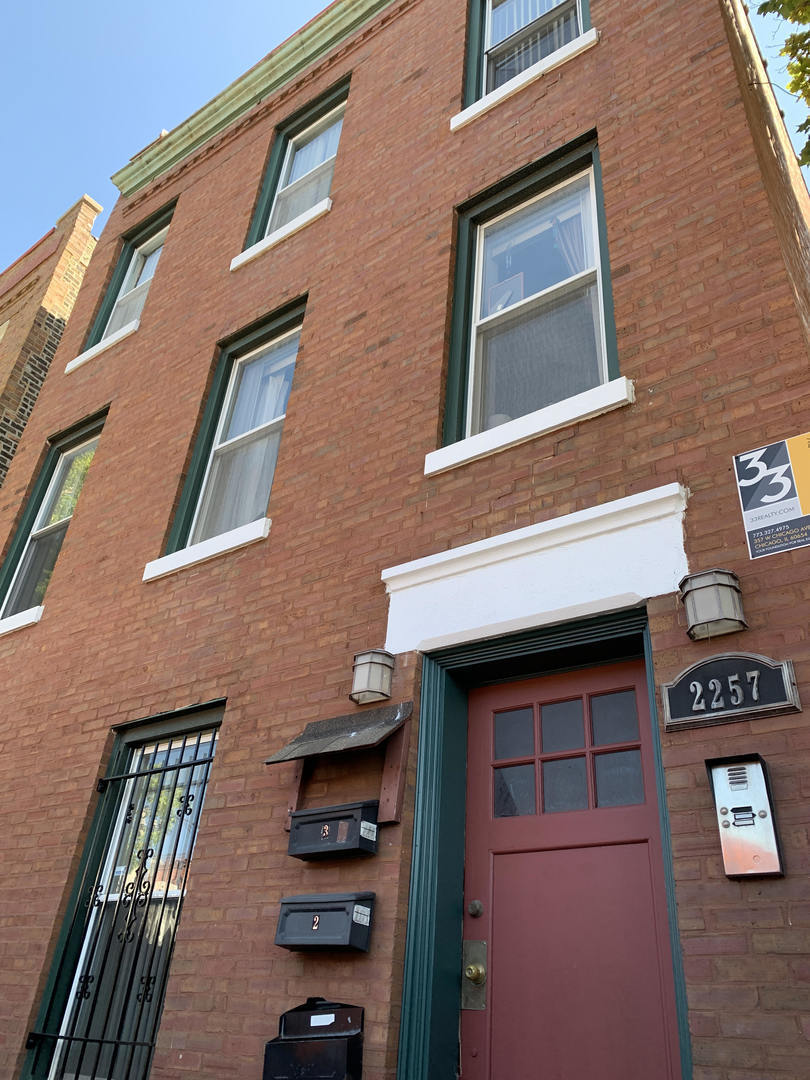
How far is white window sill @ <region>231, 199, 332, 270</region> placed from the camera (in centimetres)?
726

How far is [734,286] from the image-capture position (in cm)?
419

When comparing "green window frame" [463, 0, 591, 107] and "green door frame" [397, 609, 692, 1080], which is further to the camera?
"green window frame" [463, 0, 591, 107]

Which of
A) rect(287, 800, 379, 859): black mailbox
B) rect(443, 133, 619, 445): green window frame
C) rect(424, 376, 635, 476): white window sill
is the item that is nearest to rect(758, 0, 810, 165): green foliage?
rect(443, 133, 619, 445): green window frame

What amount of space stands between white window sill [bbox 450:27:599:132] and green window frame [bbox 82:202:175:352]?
13.8 feet

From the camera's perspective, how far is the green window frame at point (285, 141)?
27.4 feet

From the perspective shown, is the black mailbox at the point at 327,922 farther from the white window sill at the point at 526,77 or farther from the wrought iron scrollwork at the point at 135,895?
the white window sill at the point at 526,77

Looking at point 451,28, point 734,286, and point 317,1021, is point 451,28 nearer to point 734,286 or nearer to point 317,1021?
point 734,286

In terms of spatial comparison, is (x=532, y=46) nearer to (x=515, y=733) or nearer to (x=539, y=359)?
(x=539, y=359)

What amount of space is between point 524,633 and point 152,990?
2.79 metres

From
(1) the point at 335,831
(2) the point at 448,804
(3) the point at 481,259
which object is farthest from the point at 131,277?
(2) the point at 448,804

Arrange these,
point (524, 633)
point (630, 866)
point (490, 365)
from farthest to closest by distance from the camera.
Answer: point (490, 365)
point (524, 633)
point (630, 866)

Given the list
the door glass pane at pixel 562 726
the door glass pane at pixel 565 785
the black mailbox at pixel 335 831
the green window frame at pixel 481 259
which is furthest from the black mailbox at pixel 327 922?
the green window frame at pixel 481 259

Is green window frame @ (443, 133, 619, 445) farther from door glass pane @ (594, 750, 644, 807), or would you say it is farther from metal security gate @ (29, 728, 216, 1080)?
metal security gate @ (29, 728, 216, 1080)

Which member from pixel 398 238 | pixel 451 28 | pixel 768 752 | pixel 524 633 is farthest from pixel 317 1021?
pixel 451 28
